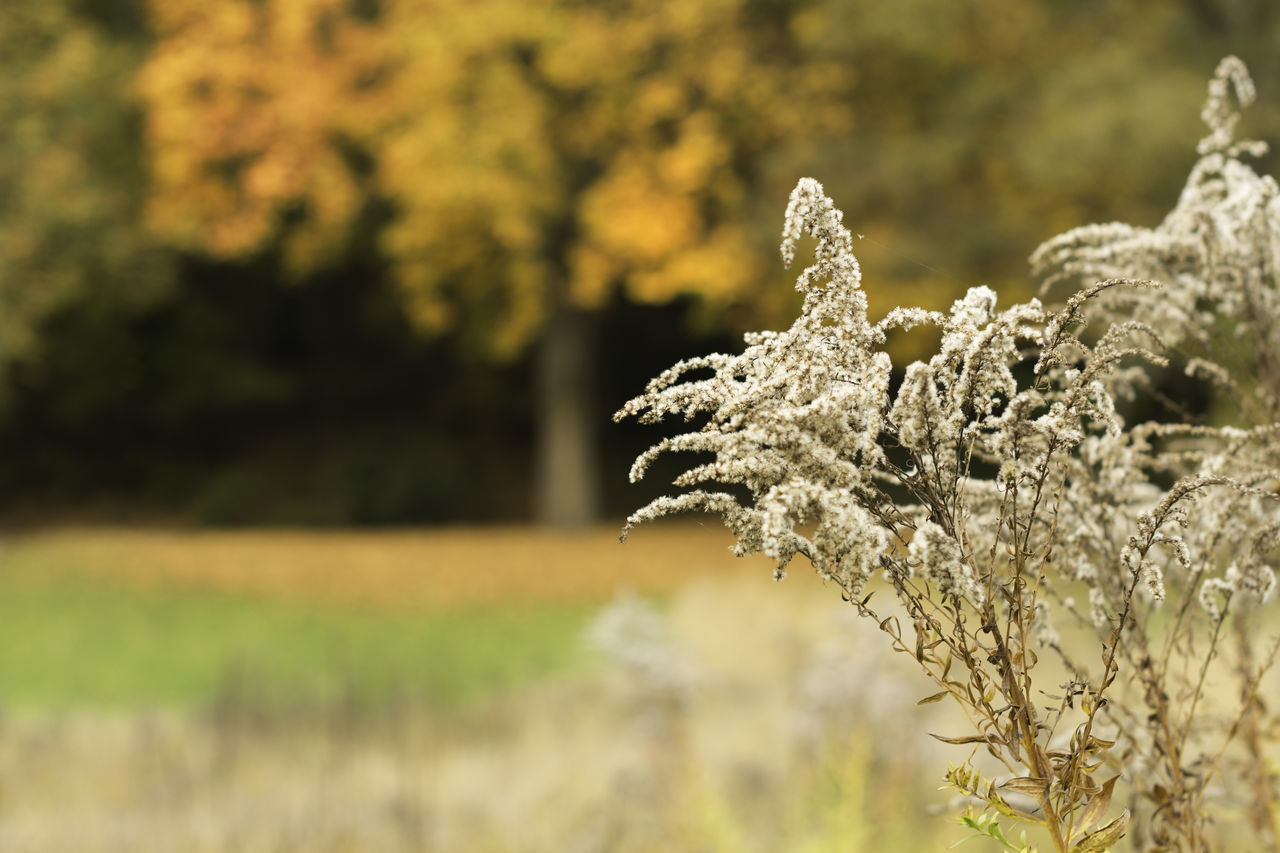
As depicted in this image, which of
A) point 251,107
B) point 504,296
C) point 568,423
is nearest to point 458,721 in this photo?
point 568,423

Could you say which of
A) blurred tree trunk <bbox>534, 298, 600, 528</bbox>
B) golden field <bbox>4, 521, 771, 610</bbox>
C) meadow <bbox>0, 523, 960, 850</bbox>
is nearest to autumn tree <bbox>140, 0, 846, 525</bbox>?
blurred tree trunk <bbox>534, 298, 600, 528</bbox>

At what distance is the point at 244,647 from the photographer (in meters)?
10.2

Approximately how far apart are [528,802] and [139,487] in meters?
20.3

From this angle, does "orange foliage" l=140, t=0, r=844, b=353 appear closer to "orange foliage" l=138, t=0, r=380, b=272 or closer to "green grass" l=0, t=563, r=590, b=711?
"orange foliage" l=138, t=0, r=380, b=272

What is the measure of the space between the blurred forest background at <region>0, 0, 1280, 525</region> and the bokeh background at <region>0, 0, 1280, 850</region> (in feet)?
0.17

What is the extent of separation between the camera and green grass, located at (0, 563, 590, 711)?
8.07m

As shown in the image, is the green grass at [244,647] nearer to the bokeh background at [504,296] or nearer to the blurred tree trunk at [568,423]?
the bokeh background at [504,296]

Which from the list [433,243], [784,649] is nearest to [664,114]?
[433,243]

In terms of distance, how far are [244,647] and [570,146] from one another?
7.08 m

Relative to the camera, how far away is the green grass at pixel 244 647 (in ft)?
26.5

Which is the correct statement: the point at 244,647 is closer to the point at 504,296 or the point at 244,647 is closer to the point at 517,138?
the point at 517,138

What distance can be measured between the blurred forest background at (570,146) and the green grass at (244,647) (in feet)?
12.6

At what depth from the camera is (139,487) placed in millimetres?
23203

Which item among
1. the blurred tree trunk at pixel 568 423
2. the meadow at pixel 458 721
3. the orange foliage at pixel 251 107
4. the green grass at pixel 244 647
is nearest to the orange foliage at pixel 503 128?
the orange foliage at pixel 251 107
